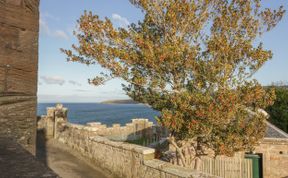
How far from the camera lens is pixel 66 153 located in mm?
17453

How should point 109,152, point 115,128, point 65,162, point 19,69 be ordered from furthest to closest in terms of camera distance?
point 115,128
point 65,162
point 109,152
point 19,69

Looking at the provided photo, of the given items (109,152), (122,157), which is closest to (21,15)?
(122,157)

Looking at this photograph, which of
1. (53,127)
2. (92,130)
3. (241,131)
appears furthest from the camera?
(53,127)

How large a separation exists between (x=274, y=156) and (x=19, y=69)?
1857 centimetres

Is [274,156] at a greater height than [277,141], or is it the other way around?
[277,141]

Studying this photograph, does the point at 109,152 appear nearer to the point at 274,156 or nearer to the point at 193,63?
the point at 193,63

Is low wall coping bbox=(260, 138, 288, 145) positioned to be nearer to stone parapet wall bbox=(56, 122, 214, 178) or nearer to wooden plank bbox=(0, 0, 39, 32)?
stone parapet wall bbox=(56, 122, 214, 178)

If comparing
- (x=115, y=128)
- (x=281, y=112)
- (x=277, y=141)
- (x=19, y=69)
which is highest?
(x=19, y=69)

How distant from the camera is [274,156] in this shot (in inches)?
697

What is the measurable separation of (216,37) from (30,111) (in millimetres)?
9434

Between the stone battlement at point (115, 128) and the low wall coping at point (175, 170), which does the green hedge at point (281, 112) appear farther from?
the low wall coping at point (175, 170)

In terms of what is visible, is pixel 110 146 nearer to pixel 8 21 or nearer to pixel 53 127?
pixel 53 127

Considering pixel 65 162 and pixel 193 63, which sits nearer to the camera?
pixel 193 63

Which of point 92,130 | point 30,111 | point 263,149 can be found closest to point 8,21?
point 30,111
